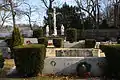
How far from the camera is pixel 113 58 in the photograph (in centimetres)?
1131

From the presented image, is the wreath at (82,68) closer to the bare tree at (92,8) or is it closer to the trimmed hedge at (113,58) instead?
the trimmed hedge at (113,58)

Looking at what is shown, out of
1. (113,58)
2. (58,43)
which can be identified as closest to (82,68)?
(113,58)

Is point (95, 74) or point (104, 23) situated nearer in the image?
point (95, 74)

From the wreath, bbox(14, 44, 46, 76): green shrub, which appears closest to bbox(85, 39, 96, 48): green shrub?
the wreath

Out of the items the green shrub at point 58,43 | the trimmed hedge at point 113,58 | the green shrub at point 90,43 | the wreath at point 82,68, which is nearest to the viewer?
the trimmed hedge at point 113,58

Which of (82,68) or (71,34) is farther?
(71,34)

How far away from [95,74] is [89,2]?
47.6 metres

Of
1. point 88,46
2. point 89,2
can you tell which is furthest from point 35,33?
point 89,2

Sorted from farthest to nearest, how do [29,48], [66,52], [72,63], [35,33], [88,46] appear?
1. [35,33]
2. [88,46]
3. [66,52]
4. [72,63]
5. [29,48]

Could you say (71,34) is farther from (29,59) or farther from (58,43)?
(29,59)

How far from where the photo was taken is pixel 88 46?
96.5ft

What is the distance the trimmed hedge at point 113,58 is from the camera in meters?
11.1

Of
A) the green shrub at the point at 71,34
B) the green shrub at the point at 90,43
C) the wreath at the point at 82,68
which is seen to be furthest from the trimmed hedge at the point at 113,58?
the green shrub at the point at 71,34

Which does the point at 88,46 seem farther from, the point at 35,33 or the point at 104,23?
the point at 104,23
